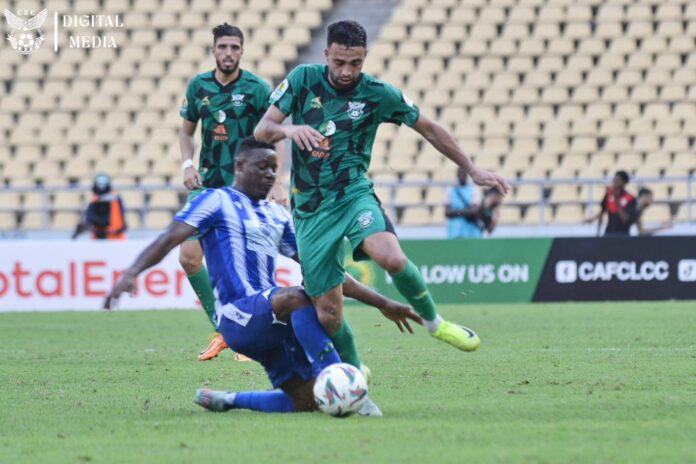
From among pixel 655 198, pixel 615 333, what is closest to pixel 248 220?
pixel 615 333

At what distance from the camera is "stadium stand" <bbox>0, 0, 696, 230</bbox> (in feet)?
75.8

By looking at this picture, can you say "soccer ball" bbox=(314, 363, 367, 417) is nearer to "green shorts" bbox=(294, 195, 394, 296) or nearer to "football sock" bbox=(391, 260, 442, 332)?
"green shorts" bbox=(294, 195, 394, 296)

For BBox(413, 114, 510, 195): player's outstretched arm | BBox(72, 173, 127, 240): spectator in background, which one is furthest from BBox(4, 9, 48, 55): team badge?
BBox(413, 114, 510, 195): player's outstretched arm

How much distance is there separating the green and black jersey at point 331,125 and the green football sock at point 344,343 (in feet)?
2.30

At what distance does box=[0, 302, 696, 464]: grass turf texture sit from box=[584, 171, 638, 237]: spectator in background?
5.26 metres

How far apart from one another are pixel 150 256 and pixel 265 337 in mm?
883

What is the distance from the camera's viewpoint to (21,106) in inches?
1042

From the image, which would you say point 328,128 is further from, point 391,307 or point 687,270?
point 687,270

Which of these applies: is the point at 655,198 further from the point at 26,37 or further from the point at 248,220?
the point at 248,220

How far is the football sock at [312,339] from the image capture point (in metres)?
6.76

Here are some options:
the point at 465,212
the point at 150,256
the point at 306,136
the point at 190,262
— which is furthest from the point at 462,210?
the point at 150,256

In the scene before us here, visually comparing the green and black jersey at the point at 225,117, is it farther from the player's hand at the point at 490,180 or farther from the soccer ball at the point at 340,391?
the soccer ball at the point at 340,391

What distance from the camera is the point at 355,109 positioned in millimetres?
7496

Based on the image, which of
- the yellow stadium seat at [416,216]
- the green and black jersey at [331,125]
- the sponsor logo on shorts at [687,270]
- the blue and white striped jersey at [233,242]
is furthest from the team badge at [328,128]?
the yellow stadium seat at [416,216]
